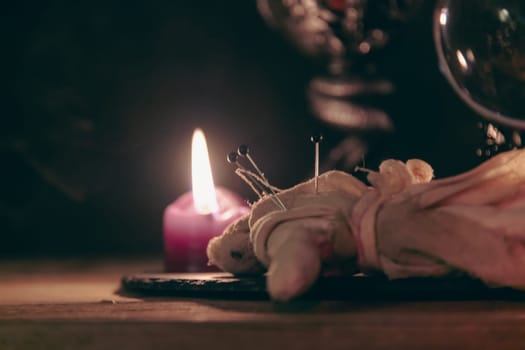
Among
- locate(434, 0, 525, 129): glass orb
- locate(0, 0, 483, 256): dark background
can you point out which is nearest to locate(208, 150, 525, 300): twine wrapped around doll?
locate(434, 0, 525, 129): glass orb

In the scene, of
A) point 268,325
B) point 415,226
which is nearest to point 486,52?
point 415,226

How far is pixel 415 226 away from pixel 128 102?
2.90ft

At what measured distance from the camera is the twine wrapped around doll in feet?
2.41

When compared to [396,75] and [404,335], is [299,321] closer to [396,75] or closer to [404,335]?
[404,335]

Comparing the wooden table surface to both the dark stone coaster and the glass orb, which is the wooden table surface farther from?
the glass orb

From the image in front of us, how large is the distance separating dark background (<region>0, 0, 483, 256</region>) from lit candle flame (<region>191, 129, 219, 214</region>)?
471 millimetres

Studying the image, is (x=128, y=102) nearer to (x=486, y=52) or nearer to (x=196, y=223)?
(x=196, y=223)

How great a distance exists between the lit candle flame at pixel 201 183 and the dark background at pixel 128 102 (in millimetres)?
471

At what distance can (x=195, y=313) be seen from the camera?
2.40 ft

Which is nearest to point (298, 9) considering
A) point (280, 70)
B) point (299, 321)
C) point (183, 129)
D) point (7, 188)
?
point (280, 70)

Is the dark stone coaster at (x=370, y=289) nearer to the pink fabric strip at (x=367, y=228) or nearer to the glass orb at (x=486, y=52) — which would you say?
the pink fabric strip at (x=367, y=228)

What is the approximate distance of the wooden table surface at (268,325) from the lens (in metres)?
0.67

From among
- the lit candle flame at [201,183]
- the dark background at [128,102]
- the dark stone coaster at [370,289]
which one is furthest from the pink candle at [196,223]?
the dark background at [128,102]

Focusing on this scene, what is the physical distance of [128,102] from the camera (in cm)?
154
